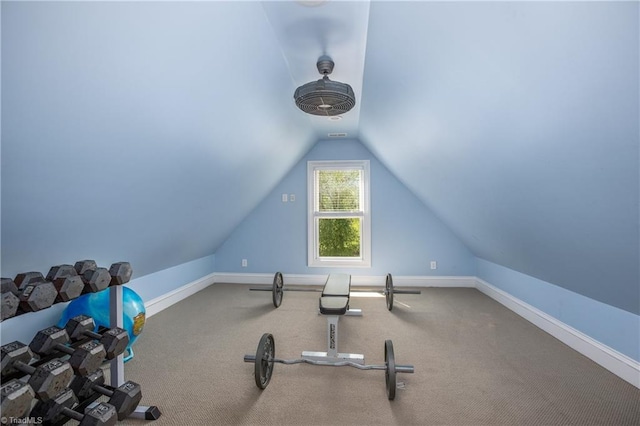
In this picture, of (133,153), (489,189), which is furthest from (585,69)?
(133,153)

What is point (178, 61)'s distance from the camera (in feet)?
4.62

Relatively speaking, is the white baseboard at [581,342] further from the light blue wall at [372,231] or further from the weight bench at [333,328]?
the weight bench at [333,328]

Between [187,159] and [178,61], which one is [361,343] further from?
[178,61]

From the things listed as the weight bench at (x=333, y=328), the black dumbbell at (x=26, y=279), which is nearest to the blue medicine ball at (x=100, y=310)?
the black dumbbell at (x=26, y=279)

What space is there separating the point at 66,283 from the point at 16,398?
49cm

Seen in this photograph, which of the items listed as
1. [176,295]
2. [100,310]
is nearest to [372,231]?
[176,295]

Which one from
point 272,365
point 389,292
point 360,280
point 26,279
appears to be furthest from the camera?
point 360,280

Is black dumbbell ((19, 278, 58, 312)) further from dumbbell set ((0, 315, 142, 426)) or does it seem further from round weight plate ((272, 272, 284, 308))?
round weight plate ((272, 272, 284, 308))

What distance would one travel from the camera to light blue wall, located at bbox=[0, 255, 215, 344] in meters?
2.02

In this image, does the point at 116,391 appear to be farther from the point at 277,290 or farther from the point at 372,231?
the point at 372,231

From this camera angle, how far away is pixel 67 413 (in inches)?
51.0

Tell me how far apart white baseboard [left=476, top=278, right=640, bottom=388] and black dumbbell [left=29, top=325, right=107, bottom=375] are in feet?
10.2

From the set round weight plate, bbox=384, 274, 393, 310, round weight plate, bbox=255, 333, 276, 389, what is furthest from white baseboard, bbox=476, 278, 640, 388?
round weight plate, bbox=255, 333, 276, 389

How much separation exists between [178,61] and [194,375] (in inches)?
77.9
